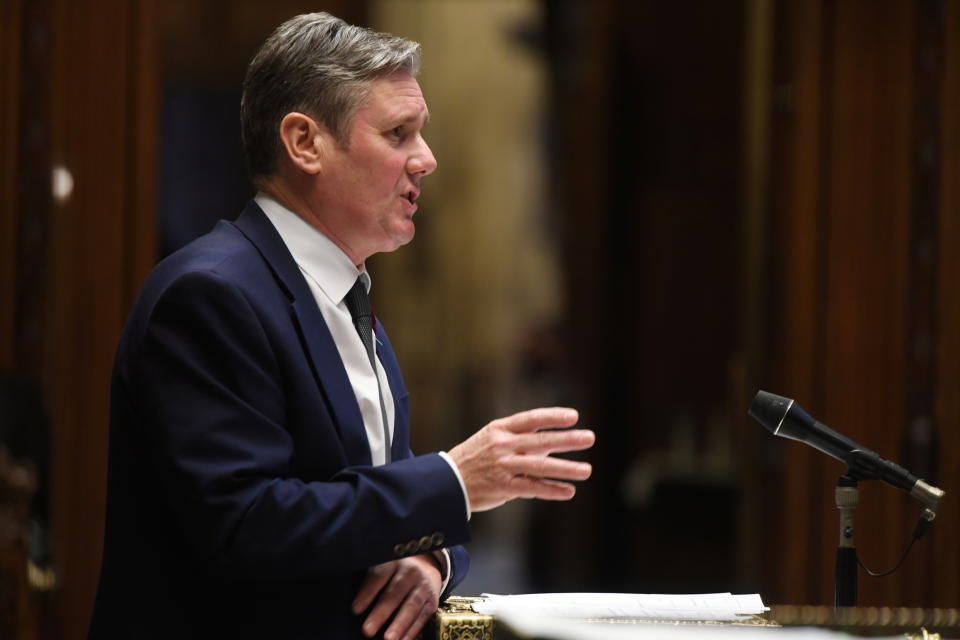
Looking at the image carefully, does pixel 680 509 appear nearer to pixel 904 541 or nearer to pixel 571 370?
pixel 571 370

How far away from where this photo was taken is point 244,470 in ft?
5.27

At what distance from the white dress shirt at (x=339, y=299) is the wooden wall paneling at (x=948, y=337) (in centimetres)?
297

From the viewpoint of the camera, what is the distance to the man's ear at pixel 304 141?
1908 mm

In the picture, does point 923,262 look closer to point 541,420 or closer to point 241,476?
point 541,420

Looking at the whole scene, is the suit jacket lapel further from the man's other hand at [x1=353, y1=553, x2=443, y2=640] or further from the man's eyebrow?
the man's eyebrow

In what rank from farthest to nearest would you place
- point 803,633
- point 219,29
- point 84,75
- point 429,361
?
point 429,361 → point 219,29 → point 84,75 → point 803,633

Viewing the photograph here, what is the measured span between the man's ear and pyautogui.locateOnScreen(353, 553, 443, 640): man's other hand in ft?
2.10

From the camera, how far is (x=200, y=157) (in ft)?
19.3

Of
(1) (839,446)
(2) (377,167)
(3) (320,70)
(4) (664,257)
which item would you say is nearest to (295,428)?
(2) (377,167)

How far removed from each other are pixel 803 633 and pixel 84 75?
3398 millimetres

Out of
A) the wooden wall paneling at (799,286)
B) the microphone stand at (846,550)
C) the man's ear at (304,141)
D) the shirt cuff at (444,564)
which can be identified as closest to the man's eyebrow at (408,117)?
the man's ear at (304,141)

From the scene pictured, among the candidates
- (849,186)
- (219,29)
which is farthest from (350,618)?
(219,29)

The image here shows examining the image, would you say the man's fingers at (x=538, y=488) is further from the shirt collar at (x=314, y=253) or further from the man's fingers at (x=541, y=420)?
the shirt collar at (x=314, y=253)

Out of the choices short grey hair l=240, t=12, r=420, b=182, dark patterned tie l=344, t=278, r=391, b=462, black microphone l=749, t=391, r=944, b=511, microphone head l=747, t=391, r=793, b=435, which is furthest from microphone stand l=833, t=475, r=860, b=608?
short grey hair l=240, t=12, r=420, b=182
